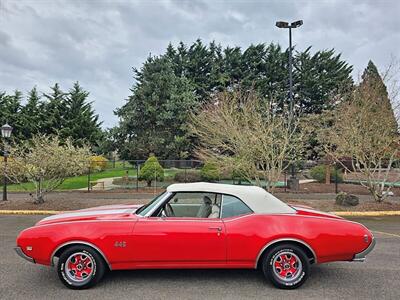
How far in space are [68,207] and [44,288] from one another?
8.12 meters

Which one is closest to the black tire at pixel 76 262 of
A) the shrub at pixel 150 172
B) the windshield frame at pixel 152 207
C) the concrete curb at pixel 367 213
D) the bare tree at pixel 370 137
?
the windshield frame at pixel 152 207

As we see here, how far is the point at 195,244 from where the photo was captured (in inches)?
159

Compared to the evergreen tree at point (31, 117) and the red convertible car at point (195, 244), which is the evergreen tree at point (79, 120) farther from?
the red convertible car at point (195, 244)

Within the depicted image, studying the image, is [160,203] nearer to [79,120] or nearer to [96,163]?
[96,163]

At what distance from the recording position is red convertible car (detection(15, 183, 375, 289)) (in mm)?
4051

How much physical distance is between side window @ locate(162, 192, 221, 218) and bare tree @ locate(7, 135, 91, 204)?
8.65 m

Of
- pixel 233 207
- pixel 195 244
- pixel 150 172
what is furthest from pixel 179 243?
pixel 150 172

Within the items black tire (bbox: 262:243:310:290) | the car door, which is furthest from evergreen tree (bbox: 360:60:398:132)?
the car door

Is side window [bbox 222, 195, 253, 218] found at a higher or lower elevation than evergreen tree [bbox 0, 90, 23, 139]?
lower

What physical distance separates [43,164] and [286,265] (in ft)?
33.5

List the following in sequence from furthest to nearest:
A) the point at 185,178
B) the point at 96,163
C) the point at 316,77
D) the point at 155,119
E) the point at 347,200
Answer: the point at 316,77 < the point at 155,119 < the point at 96,163 < the point at 185,178 < the point at 347,200

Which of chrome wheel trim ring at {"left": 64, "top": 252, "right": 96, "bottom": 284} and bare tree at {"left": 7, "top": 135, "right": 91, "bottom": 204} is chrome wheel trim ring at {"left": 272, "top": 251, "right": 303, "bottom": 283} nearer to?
chrome wheel trim ring at {"left": 64, "top": 252, "right": 96, "bottom": 284}

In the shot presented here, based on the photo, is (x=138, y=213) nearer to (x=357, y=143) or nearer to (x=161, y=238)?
(x=161, y=238)

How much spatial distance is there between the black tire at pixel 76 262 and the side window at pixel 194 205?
104 cm
